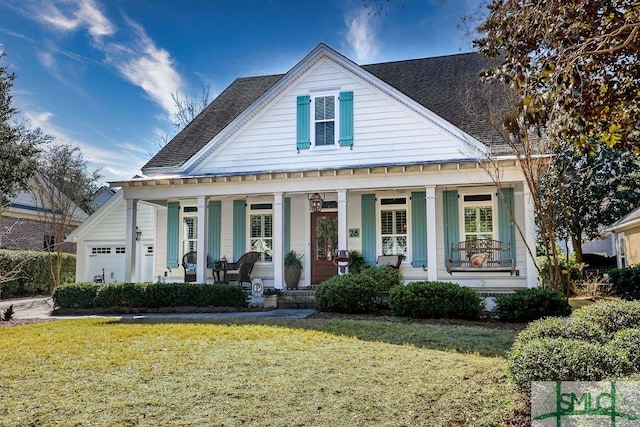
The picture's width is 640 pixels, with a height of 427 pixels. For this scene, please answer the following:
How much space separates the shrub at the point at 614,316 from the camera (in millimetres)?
5090

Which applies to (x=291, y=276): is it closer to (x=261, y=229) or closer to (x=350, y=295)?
(x=261, y=229)

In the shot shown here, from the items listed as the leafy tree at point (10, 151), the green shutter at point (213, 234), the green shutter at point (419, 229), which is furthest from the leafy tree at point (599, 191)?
the leafy tree at point (10, 151)

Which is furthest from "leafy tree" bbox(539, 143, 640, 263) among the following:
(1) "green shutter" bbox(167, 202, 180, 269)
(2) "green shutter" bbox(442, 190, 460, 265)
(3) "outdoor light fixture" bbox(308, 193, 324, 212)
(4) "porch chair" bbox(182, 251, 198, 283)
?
(1) "green shutter" bbox(167, 202, 180, 269)

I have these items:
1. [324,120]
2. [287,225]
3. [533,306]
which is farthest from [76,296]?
[533,306]

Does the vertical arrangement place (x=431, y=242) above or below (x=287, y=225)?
below

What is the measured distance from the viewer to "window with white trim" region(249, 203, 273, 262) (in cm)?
1452

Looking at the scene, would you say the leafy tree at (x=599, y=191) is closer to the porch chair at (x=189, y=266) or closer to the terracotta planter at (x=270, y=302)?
the terracotta planter at (x=270, y=302)

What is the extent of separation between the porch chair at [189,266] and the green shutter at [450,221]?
23.2 feet

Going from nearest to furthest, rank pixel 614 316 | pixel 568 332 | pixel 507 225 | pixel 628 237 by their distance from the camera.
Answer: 1. pixel 568 332
2. pixel 614 316
3. pixel 507 225
4. pixel 628 237

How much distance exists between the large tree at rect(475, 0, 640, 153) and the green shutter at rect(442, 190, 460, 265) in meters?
6.94

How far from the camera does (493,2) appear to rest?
595 cm

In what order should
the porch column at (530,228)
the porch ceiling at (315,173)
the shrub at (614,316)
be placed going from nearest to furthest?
the shrub at (614,316) → the porch column at (530,228) → the porch ceiling at (315,173)

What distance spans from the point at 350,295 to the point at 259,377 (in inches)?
197

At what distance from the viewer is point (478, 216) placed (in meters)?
13.1
